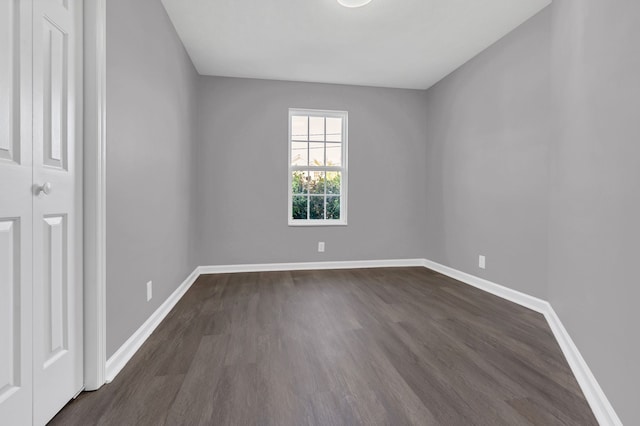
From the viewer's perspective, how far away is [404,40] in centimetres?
306

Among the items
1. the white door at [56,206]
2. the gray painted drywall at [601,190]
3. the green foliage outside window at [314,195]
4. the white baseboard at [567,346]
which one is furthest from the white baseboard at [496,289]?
the white door at [56,206]

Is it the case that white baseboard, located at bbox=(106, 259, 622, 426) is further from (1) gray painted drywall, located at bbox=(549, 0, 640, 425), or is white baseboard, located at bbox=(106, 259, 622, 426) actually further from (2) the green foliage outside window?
(2) the green foliage outside window

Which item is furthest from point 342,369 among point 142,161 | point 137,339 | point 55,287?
point 142,161

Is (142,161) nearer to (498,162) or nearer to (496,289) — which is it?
(498,162)

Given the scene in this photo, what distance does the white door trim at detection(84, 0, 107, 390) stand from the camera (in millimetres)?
1422

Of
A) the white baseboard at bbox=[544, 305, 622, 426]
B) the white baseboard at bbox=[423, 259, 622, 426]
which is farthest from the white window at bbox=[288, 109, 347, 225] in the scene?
the white baseboard at bbox=[544, 305, 622, 426]

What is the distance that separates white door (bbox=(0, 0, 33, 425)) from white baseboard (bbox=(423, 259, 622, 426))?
7.32ft

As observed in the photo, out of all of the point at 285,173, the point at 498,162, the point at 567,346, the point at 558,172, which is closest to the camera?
the point at 567,346

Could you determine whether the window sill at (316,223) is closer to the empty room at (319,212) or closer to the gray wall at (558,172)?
the empty room at (319,212)

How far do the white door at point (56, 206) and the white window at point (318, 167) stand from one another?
291 cm

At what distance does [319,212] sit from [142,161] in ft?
8.65

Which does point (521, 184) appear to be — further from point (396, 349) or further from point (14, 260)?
point (14, 260)

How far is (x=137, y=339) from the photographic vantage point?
189cm

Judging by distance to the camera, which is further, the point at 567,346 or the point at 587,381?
the point at 567,346
